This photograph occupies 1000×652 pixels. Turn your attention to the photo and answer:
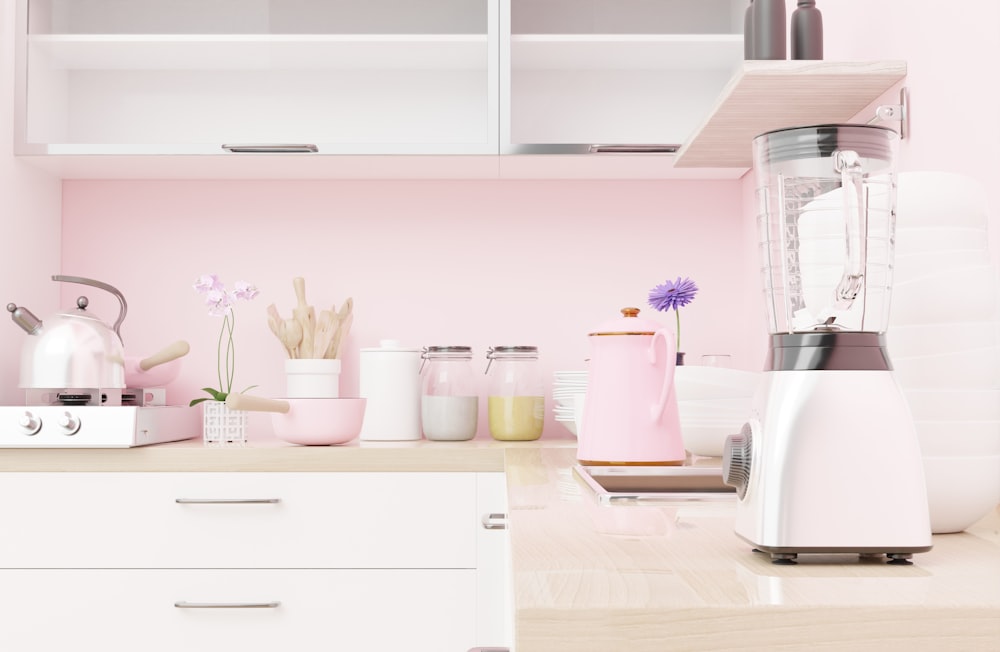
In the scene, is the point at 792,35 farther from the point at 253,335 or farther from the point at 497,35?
the point at 253,335

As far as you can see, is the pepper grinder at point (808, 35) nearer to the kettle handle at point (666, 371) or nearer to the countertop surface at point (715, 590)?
the kettle handle at point (666, 371)

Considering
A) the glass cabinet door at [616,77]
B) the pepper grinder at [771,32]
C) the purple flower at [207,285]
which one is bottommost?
the purple flower at [207,285]

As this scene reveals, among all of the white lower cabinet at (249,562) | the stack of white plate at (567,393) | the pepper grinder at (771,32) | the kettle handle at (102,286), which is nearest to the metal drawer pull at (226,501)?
the white lower cabinet at (249,562)

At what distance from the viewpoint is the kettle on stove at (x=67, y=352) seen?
199 cm

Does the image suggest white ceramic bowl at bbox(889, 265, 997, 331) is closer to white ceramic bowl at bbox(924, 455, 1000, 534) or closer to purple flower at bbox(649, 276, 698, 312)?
white ceramic bowl at bbox(924, 455, 1000, 534)

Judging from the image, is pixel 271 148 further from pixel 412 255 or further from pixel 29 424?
pixel 29 424

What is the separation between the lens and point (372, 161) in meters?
2.25

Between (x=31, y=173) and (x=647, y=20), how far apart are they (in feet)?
5.29

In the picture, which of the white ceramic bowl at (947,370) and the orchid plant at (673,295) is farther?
the orchid plant at (673,295)

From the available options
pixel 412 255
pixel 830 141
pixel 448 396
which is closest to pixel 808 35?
pixel 830 141

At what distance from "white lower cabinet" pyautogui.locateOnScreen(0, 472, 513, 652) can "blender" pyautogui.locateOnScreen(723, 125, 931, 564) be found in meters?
1.19

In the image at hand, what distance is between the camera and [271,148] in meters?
2.16

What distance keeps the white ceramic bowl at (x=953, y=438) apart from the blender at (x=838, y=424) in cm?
17

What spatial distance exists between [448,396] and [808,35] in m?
1.12
